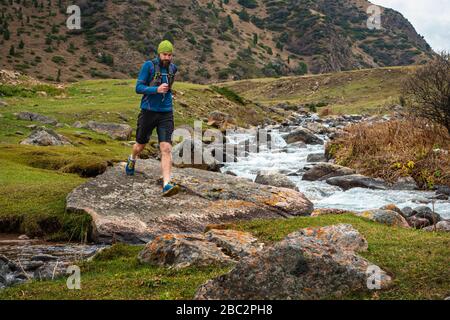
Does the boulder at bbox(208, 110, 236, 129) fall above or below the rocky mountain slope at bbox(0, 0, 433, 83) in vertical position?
below

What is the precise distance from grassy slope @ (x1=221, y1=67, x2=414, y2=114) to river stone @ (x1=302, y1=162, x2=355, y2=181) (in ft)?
206

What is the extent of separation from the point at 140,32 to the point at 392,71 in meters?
59.3

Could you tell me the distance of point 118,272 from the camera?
Result: 862 centimetres

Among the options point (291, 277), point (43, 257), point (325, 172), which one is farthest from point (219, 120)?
point (291, 277)

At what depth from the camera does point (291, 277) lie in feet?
20.4

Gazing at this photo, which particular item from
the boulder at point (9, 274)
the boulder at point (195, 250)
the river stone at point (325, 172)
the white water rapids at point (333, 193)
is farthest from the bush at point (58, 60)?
the boulder at point (195, 250)

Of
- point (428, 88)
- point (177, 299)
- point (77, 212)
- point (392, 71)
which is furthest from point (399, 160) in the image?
point (392, 71)

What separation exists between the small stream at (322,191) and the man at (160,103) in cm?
628

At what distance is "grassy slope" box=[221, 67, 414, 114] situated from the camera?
9138 cm

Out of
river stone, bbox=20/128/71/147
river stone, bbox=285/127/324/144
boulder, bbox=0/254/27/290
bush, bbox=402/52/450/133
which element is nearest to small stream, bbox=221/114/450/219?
river stone, bbox=285/127/324/144

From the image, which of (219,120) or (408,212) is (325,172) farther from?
(219,120)

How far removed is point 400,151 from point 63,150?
14.8 metres

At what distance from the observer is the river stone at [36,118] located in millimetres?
30203

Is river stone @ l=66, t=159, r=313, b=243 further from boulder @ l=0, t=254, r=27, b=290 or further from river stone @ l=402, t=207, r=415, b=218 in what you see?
river stone @ l=402, t=207, r=415, b=218
